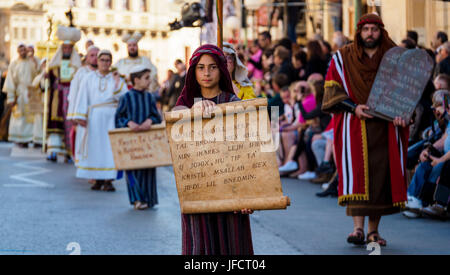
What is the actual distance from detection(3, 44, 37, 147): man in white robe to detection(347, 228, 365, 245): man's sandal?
13771mm

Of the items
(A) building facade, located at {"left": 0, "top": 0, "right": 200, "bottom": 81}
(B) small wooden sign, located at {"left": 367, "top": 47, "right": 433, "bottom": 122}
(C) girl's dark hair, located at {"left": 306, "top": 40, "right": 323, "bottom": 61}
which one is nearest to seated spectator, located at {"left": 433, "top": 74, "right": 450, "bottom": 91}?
(B) small wooden sign, located at {"left": 367, "top": 47, "right": 433, "bottom": 122}

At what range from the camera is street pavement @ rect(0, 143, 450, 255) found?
773 centimetres

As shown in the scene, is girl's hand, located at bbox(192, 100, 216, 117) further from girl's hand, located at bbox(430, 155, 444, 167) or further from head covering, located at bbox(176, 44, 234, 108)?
girl's hand, located at bbox(430, 155, 444, 167)

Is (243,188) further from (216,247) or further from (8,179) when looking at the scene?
(8,179)

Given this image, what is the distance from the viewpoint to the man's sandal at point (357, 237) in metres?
7.84

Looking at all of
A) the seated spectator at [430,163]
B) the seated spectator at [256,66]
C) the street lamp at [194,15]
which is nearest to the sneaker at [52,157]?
the seated spectator at [256,66]

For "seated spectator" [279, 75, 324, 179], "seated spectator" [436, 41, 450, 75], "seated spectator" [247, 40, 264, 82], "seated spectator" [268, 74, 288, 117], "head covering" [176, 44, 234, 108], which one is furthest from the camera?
"seated spectator" [247, 40, 264, 82]

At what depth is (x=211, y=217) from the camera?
5043mm

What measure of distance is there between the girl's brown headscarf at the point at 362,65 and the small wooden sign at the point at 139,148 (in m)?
2.82

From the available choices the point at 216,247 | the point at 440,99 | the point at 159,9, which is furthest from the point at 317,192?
the point at 159,9

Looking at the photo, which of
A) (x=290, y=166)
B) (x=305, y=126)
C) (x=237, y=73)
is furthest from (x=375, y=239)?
(x=290, y=166)

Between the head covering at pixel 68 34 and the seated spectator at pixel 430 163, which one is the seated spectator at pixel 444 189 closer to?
the seated spectator at pixel 430 163
